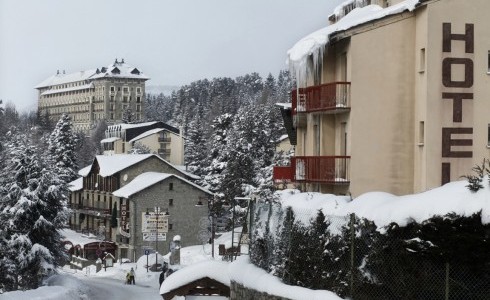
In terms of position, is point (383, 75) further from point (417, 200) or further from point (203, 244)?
point (203, 244)

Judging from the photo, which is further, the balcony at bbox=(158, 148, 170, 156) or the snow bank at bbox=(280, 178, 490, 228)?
the balcony at bbox=(158, 148, 170, 156)

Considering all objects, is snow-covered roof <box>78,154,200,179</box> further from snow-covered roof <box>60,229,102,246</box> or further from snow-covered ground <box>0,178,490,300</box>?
snow-covered ground <box>0,178,490,300</box>

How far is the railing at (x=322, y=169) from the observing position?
29609 millimetres

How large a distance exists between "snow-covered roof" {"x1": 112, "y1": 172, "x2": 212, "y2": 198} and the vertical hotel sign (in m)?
56.2

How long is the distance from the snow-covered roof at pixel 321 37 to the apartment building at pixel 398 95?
0.11 feet

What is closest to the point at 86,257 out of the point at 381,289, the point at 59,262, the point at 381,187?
the point at 59,262

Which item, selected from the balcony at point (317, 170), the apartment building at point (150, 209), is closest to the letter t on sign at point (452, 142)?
the balcony at point (317, 170)

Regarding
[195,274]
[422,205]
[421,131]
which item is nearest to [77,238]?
[195,274]

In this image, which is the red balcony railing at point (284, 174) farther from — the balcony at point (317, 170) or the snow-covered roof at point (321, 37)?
the snow-covered roof at point (321, 37)

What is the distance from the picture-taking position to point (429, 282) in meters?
13.5

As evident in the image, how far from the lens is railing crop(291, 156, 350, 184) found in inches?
1166

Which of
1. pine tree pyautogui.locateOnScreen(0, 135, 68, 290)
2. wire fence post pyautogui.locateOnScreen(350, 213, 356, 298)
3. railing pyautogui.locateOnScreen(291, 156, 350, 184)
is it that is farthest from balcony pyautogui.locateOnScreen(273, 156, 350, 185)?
pine tree pyautogui.locateOnScreen(0, 135, 68, 290)

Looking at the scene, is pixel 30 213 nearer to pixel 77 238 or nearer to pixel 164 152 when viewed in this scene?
pixel 77 238

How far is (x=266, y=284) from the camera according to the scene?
1939 centimetres
